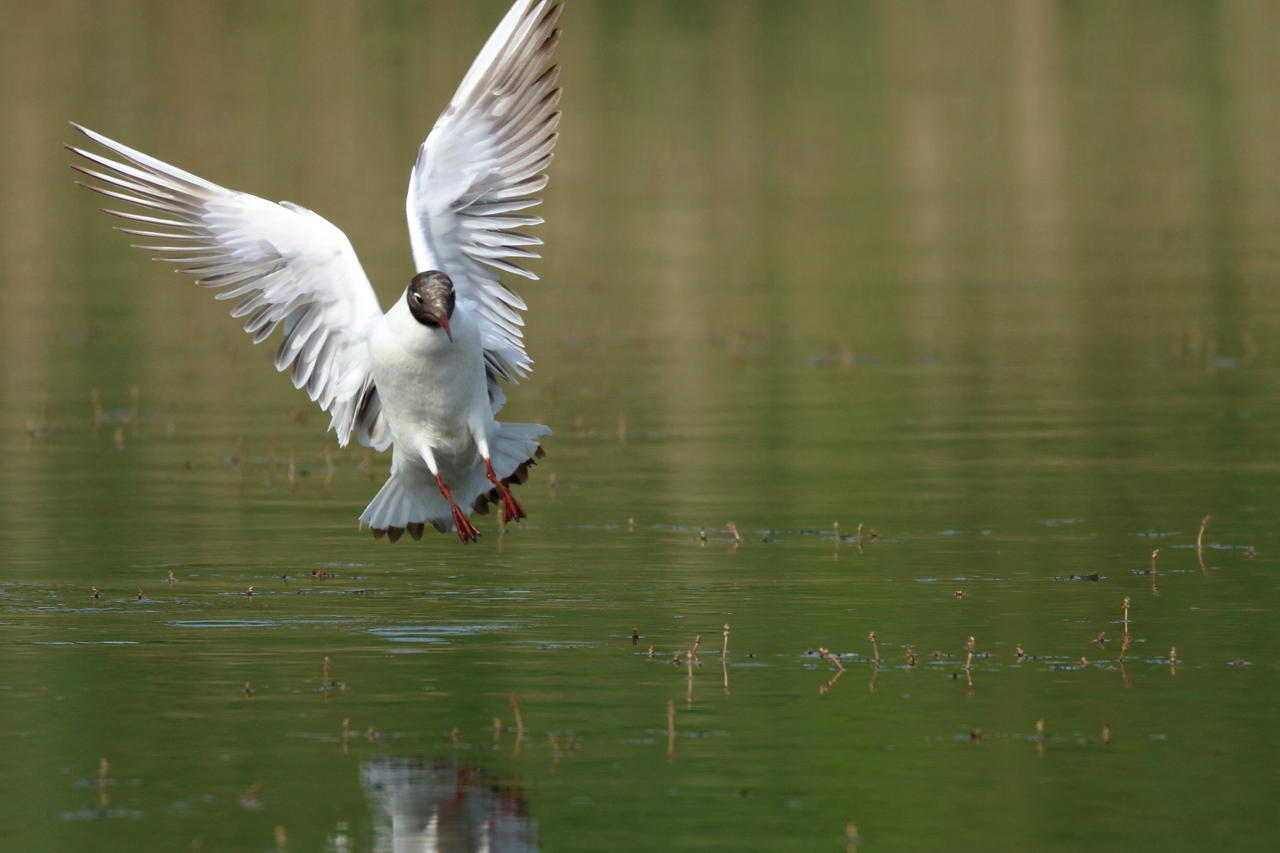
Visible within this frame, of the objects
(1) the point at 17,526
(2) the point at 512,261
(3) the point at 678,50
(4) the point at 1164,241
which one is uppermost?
(3) the point at 678,50

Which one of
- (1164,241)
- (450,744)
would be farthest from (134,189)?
(1164,241)

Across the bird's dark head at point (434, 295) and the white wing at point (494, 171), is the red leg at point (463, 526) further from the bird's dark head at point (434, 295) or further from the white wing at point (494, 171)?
the white wing at point (494, 171)

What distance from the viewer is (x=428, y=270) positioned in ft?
41.3

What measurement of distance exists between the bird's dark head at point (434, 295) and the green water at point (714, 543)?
1251 mm

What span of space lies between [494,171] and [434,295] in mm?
1693

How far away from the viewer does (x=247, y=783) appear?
9.00m

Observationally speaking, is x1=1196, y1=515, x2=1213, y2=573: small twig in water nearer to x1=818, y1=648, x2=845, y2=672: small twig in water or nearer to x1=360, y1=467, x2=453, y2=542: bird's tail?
x1=818, y1=648, x2=845, y2=672: small twig in water

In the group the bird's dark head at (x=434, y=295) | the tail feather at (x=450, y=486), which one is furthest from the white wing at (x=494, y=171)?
the bird's dark head at (x=434, y=295)

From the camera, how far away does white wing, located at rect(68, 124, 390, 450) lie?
43.0 ft

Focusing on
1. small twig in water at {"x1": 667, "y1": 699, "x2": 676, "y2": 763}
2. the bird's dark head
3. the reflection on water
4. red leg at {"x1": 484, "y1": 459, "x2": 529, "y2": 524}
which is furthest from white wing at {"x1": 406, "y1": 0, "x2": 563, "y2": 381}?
the reflection on water

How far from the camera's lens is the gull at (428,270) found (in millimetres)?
12852

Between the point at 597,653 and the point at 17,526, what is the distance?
462 cm

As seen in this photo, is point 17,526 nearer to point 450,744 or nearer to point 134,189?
point 134,189

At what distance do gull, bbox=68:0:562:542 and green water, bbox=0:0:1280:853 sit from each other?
532 mm
